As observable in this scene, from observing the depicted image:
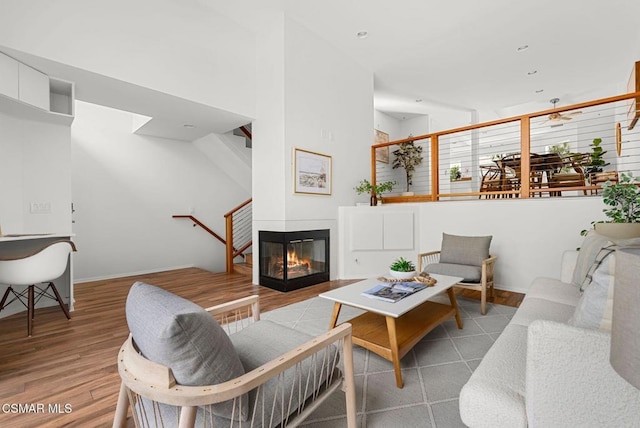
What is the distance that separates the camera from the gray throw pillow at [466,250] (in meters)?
3.29

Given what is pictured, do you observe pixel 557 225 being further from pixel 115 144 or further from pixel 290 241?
pixel 115 144

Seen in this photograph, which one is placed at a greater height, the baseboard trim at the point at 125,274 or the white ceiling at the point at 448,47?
the white ceiling at the point at 448,47

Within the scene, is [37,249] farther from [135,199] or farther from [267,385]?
[267,385]

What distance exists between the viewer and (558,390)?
34.6 inches

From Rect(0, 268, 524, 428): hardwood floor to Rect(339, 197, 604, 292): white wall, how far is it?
0.46m

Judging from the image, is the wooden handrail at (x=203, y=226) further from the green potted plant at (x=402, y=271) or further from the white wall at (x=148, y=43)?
the green potted plant at (x=402, y=271)

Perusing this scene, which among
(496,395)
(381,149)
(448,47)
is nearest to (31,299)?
(496,395)

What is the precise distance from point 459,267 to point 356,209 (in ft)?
6.17

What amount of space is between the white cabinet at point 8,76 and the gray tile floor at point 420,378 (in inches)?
123

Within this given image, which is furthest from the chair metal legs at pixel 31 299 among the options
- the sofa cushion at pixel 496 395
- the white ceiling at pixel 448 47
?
the sofa cushion at pixel 496 395

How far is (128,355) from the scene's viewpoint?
966mm

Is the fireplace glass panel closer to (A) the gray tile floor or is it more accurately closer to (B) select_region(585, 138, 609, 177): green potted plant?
(A) the gray tile floor

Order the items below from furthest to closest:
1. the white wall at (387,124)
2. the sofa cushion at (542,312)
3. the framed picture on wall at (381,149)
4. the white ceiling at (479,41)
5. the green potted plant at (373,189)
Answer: the white wall at (387,124), the framed picture on wall at (381,149), the green potted plant at (373,189), the white ceiling at (479,41), the sofa cushion at (542,312)

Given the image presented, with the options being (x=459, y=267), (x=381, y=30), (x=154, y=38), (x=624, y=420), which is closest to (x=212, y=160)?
(x=154, y=38)
